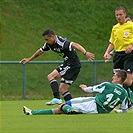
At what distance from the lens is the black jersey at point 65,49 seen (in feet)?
50.6

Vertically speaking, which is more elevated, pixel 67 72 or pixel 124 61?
pixel 124 61

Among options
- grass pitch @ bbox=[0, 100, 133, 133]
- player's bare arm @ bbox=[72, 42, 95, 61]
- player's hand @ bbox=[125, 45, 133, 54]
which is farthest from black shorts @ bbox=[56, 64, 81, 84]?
grass pitch @ bbox=[0, 100, 133, 133]

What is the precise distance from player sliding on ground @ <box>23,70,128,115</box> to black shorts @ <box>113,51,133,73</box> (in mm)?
2130

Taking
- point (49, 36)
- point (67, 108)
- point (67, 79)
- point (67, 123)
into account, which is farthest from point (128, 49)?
point (67, 123)

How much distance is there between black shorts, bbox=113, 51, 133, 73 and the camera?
48.6 ft

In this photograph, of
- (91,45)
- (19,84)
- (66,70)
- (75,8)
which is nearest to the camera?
(66,70)

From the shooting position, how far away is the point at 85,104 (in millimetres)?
12562

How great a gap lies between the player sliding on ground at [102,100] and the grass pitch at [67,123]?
0.64 feet

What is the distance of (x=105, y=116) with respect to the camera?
1220 cm

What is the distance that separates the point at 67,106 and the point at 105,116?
775mm

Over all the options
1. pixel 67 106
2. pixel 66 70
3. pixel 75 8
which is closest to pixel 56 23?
pixel 75 8

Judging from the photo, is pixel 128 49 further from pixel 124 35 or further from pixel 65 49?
pixel 65 49

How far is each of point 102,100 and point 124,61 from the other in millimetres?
2751

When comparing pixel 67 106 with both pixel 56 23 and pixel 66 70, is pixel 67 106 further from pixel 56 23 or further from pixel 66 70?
pixel 56 23
